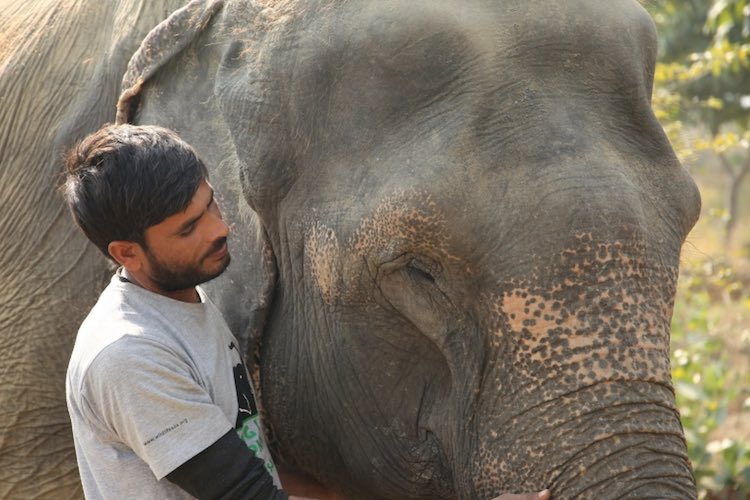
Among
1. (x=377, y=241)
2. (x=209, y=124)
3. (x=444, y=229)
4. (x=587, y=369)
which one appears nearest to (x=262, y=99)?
(x=209, y=124)

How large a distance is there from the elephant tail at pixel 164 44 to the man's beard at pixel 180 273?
537 mm

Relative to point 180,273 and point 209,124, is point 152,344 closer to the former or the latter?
point 180,273

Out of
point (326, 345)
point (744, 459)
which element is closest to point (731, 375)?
point (744, 459)

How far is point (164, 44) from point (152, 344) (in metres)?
0.80

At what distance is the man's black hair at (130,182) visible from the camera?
2.55m

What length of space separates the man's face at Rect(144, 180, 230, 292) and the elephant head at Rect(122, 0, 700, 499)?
21 cm

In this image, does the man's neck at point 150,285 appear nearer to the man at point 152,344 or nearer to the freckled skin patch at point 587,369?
the man at point 152,344

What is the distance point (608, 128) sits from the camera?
8.48 feet

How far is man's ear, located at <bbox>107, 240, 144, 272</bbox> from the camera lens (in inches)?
103

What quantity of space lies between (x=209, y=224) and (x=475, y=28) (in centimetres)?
65

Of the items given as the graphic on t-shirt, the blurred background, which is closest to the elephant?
the graphic on t-shirt

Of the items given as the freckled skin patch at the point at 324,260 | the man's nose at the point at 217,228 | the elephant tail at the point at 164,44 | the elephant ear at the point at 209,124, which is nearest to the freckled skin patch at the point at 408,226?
the freckled skin patch at the point at 324,260

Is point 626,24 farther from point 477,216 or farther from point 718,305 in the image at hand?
point 718,305

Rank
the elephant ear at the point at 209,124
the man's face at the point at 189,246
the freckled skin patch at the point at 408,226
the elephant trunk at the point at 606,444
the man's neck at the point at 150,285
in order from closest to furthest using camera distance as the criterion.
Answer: the elephant trunk at the point at 606,444
the freckled skin patch at the point at 408,226
the man's face at the point at 189,246
the man's neck at the point at 150,285
the elephant ear at the point at 209,124
